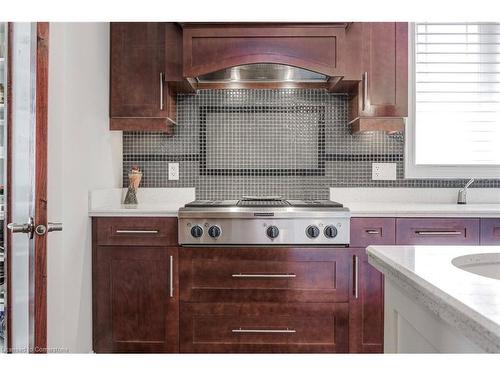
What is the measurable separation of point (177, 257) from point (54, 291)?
65 centimetres

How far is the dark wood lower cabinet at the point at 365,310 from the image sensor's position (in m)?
2.30

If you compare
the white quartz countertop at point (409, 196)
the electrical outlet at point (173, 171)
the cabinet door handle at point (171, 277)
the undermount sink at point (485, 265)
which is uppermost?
the electrical outlet at point (173, 171)

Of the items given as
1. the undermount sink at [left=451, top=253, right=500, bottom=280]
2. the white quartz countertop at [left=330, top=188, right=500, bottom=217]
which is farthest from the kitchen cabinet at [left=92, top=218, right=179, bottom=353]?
the undermount sink at [left=451, top=253, right=500, bottom=280]

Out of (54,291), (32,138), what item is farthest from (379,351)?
(32,138)

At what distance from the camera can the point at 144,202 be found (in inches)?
114

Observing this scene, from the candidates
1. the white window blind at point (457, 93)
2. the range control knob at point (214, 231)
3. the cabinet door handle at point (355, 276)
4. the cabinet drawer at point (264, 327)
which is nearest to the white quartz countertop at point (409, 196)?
the white window blind at point (457, 93)

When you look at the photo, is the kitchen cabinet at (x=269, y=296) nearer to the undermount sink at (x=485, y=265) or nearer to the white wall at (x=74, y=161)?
the white wall at (x=74, y=161)

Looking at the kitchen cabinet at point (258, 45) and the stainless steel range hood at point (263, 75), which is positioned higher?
the kitchen cabinet at point (258, 45)

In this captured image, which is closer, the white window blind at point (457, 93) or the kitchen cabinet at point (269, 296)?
the kitchen cabinet at point (269, 296)

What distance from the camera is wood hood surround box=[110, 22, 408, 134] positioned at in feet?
7.97

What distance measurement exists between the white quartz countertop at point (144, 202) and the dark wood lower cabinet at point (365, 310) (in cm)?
107

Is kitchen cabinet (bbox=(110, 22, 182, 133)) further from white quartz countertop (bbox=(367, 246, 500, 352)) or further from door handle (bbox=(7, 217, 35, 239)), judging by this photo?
white quartz countertop (bbox=(367, 246, 500, 352))

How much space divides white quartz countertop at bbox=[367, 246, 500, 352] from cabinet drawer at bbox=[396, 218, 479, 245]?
120 cm

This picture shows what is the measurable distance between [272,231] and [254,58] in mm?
996
